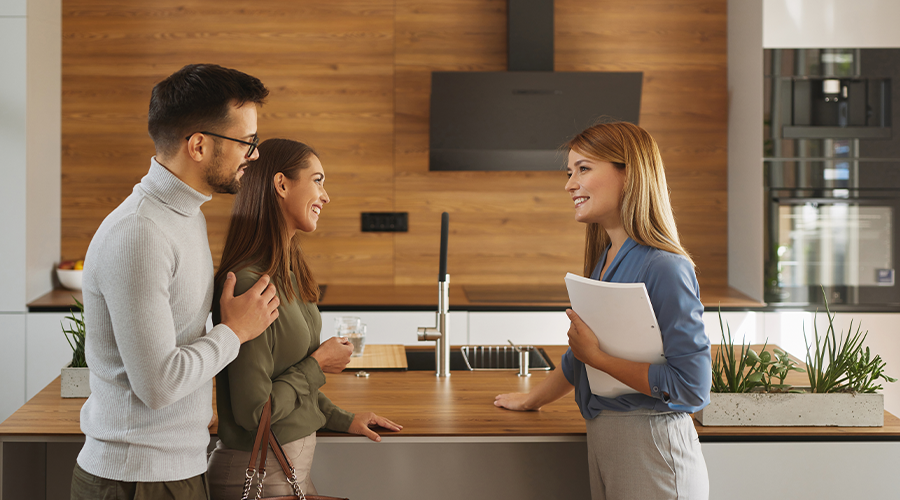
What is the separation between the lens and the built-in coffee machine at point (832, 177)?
3.10 m

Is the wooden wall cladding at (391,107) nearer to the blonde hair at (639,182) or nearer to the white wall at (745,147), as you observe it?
the white wall at (745,147)

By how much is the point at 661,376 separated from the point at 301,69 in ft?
9.37

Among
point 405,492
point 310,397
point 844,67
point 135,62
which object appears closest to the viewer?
point 310,397

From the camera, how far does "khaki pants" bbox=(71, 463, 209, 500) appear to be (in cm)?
108

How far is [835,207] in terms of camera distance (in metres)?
3.15

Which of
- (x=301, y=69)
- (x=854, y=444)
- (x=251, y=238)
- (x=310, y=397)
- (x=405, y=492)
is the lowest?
(x=405, y=492)

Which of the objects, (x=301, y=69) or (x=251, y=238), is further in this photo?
(x=301, y=69)

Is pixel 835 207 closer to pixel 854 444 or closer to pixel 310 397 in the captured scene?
pixel 854 444

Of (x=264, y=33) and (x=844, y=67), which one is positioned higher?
(x=264, y=33)

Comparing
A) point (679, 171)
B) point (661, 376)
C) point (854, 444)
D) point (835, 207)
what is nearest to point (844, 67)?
point (835, 207)

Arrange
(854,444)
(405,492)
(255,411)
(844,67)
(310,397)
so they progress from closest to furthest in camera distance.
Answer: (255,411), (310,397), (854,444), (405,492), (844,67)

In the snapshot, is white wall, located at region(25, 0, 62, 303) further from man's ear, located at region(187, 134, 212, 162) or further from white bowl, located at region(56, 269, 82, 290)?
man's ear, located at region(187, 134, 212, 162)

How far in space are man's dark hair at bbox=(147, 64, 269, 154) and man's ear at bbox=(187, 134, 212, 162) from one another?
1 centimetres

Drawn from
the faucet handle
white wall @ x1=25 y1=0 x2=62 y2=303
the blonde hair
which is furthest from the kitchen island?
white wall @ x1=25 y1=0 x2=62 y2=303
